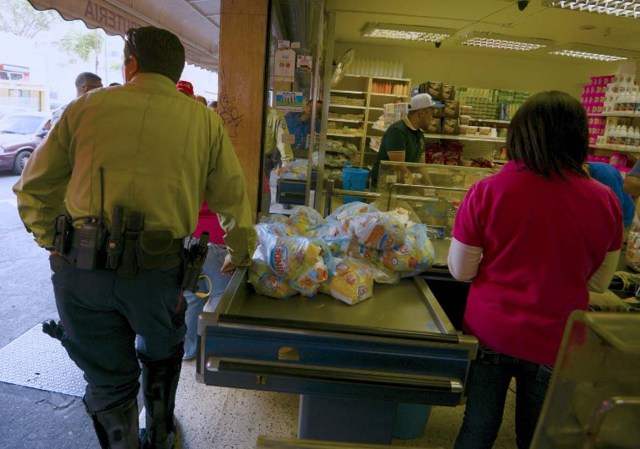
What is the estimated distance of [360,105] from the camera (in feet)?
26.6

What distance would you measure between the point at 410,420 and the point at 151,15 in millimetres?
4195

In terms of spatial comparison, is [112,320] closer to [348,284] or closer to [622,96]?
[348,284]

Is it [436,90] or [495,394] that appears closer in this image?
[495,394]

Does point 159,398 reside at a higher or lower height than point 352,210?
lower

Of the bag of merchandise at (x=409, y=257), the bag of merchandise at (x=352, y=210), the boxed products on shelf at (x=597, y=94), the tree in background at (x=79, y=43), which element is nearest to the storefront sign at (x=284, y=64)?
the bag of merchandise at (x=352, y=210)

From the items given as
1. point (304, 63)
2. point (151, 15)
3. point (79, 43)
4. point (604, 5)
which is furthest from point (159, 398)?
point (79, 43)

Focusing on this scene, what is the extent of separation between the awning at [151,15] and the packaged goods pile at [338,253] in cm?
235

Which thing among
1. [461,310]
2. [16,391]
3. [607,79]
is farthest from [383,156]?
[607,79]

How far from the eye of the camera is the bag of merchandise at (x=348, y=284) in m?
1.59

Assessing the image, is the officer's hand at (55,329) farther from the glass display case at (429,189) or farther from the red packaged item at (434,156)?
the red packaged item at (434,156)

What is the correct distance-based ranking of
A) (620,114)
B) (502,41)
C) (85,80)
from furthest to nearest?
(502,41), (620,114), (85,80)

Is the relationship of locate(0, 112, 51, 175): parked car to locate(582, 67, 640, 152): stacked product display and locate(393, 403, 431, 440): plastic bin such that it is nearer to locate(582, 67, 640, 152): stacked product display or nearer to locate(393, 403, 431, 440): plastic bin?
locate(393, 403, 431, 440): plastic bin

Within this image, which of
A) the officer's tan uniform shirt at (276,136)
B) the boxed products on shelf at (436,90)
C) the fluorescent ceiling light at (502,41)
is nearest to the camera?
the officer's tan uniform shirt at (276,136)

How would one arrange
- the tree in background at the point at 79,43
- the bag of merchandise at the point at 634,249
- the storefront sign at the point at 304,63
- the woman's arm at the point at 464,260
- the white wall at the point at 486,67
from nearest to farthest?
the woman's arm at the point at 464,260 → the bag of merchandise at the point at 634,249 → the storefront sign at the point at 304,63 → the white wall at the point at 486,67 → the tree in background at the point at 79,43
